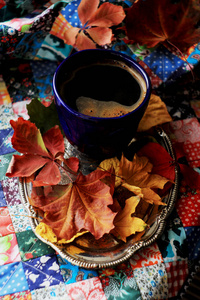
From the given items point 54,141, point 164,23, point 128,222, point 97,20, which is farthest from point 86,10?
point 128,222

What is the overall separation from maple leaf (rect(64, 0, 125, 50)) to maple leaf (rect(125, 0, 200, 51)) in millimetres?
26

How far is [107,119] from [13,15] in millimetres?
350

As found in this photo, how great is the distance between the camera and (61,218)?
35 cm

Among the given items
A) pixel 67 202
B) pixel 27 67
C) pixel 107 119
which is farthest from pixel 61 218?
pixel 27 67

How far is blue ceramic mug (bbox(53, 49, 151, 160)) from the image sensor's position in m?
0.36

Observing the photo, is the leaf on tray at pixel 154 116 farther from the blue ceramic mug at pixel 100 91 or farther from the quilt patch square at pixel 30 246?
the quilt patch square at pixel 30 246

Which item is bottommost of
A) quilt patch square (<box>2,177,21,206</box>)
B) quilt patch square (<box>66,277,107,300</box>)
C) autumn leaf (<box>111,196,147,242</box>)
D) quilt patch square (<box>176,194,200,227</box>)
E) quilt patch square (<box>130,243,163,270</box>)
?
quilt patch square (<box>66,277,107,300</box>)

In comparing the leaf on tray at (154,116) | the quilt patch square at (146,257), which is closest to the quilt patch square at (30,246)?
the quilt patch square at (146,257)

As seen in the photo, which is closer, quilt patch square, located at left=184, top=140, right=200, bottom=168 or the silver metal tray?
the silver metal tray

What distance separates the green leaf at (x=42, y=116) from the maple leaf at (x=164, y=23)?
189mm

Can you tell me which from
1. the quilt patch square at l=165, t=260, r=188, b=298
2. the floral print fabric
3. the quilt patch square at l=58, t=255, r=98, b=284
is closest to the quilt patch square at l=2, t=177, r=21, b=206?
the floral print fabric

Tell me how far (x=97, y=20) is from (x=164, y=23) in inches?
4.4

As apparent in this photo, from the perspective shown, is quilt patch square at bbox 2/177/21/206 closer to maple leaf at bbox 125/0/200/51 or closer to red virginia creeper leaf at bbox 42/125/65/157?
red virginia creeper leaf at bbox 42/125/65/157

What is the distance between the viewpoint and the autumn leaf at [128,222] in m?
0.36
